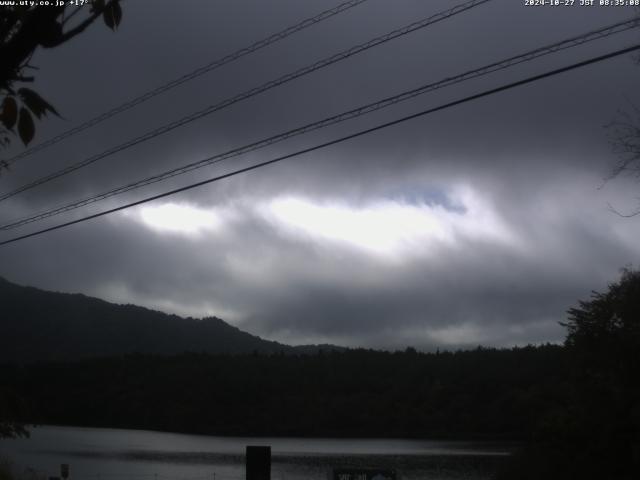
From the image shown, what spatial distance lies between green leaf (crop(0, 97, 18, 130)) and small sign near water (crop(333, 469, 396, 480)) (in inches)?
221

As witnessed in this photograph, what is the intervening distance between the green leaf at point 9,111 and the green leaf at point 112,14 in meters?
0.80

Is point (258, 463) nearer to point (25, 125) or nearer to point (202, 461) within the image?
point (25, 125)

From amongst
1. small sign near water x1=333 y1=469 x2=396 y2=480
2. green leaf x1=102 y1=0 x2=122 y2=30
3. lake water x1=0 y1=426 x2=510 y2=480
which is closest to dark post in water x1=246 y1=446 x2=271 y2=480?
small sign near water x1=333 y1=469 x2=396 y2=480

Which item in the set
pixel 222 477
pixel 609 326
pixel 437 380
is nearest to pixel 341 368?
pixel 437 380

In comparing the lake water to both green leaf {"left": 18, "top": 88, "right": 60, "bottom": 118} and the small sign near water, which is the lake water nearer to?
the small sign near water

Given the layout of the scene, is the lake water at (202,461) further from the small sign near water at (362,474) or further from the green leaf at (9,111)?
the green leaf at (9,111)

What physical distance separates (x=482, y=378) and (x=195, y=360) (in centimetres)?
6510

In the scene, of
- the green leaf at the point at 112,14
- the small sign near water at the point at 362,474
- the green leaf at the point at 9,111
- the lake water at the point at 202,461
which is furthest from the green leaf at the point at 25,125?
the lake water at the point at 202,461

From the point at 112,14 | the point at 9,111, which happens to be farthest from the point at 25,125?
the point at 112,14

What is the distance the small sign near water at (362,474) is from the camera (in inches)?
341

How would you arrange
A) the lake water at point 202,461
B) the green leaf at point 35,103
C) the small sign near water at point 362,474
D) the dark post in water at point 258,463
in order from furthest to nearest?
the lake water at point 202,461 → the dark post in water at point 258,463 → the small sign near water at point 362,474 → the green leaf at point 35,103

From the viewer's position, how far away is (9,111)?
14.2ft

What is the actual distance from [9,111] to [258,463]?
6.49m

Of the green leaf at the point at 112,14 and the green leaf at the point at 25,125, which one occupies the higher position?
the green leaf at the point at 112,14
